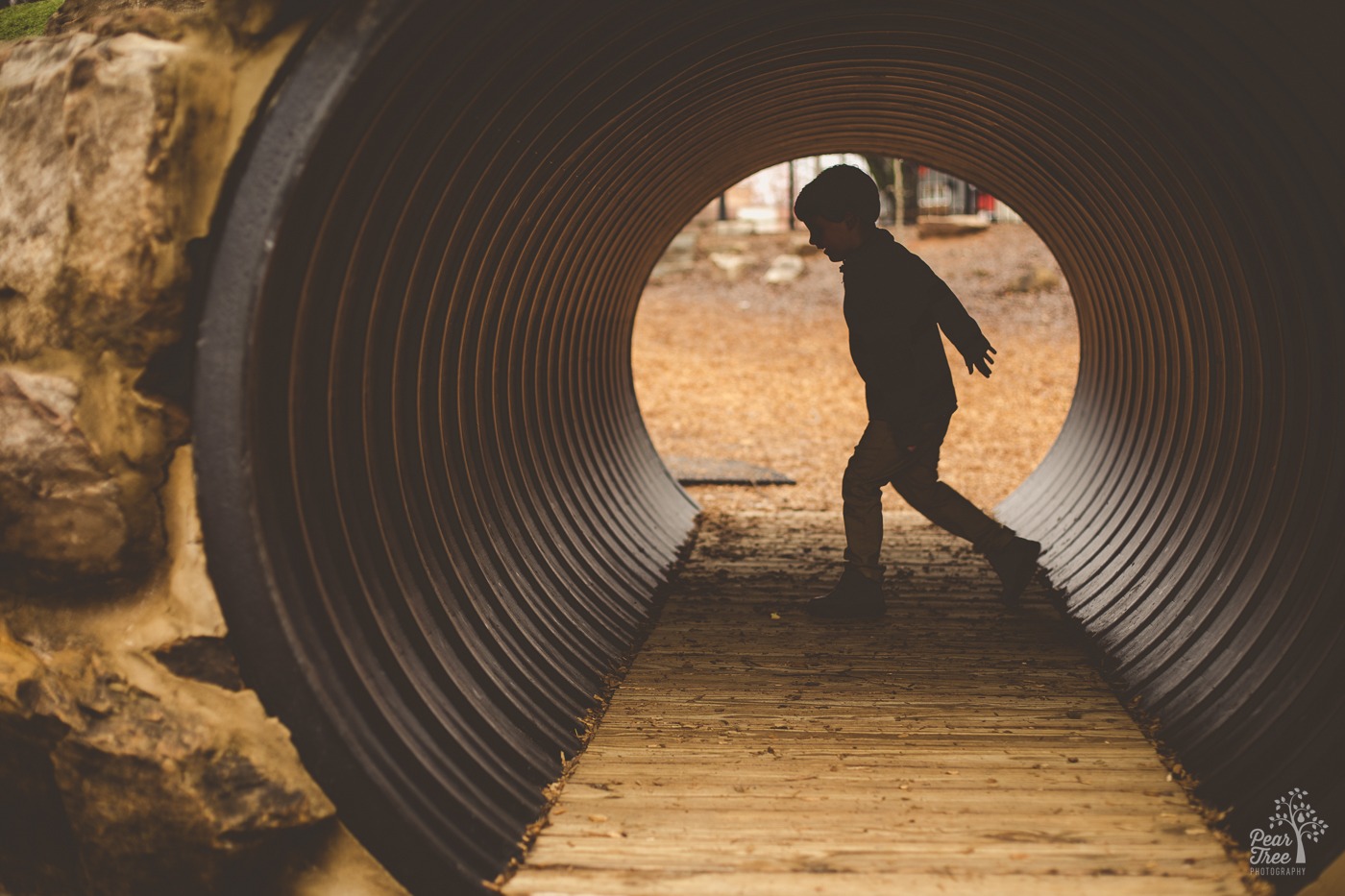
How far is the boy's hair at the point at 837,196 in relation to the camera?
16.5 feet

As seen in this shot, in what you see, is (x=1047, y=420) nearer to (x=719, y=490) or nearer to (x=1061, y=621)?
(x=719, y=490)

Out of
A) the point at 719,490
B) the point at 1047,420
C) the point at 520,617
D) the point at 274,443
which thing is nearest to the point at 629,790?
the point at 520,617

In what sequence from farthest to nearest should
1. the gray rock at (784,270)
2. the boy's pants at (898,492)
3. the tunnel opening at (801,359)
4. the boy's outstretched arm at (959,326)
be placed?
1. the gray rock at (784,270)
2. the tunnel opening at (801,359)
3. the boy's pants at (898,492)
4. the boy's outstretched arm at (959,326)

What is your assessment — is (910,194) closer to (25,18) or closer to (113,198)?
(25,18)

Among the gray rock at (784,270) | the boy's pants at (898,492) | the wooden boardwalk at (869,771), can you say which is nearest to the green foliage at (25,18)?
the wooden boardwalk at (869,771)

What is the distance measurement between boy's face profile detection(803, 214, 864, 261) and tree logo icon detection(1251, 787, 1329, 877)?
2787mm

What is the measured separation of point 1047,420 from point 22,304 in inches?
452

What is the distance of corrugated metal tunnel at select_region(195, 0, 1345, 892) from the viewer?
2936 mm

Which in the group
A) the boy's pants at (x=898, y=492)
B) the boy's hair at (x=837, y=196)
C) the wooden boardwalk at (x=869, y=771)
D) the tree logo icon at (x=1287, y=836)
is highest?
the boy's hair at (x=837, y=196)

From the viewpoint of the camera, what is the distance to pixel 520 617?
4438 mm

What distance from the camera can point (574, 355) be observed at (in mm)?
6453

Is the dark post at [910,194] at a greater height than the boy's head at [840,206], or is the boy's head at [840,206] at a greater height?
the boy's head at [840,206]

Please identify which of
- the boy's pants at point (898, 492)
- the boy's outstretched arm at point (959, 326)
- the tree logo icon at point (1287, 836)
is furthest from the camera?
the boy's pants at point (898, 492)

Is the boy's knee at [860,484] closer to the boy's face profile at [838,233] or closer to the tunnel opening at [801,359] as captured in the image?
the boy's face profile at [838,233]
